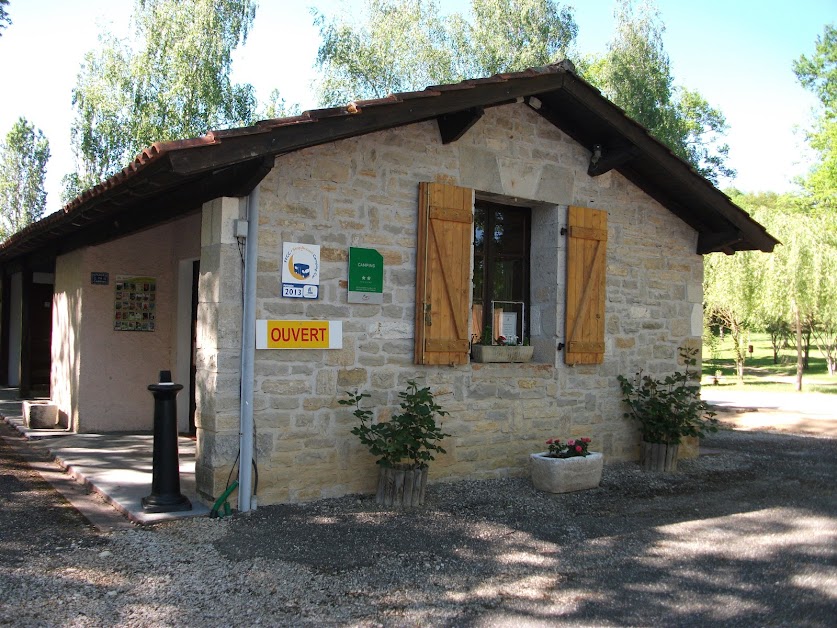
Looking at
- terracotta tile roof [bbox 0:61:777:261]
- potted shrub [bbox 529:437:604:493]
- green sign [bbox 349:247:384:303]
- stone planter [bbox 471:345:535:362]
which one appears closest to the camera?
terracotta tile roof [bbox 0:61:777:261]

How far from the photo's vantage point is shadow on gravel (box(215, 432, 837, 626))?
12.5 ft

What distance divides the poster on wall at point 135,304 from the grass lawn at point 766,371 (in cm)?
1780

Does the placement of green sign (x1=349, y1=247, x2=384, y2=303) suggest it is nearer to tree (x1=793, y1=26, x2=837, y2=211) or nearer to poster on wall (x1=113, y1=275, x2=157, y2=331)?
poster on wall (x1=113, y1=275, x2=157, y2=331)

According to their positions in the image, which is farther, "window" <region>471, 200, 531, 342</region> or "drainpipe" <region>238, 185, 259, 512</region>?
"window" <region>471, 200, 531, 342</region>

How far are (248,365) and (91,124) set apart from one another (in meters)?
18.3

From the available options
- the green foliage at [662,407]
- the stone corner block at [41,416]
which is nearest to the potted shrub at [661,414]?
the green foliage at [662,407]

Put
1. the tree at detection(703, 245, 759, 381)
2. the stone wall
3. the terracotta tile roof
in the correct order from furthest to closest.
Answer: the tree at detection(703, 245, 759, 381) < the stone wall < the terracotta tile roof

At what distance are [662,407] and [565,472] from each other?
183 centimetres

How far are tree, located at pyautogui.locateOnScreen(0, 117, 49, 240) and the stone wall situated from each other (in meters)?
35.3

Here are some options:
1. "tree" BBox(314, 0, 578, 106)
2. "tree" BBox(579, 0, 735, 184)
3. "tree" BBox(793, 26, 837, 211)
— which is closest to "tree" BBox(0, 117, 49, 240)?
"tree" BBox(314, 0, 578, 106)

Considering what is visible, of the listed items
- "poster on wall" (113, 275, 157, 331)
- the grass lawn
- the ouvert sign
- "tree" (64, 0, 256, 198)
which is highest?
"tree" (64, 0, 256, 198)

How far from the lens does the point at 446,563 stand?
14.8ft

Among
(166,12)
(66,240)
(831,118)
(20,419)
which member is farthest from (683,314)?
(831,118)

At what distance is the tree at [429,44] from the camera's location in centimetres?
2312
